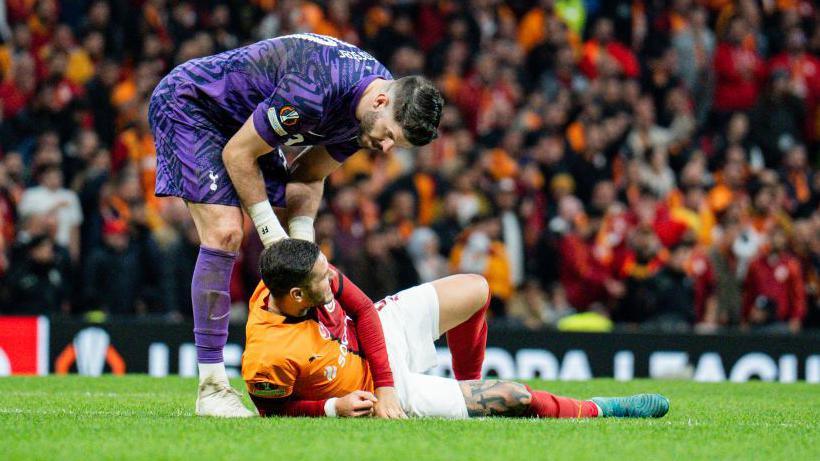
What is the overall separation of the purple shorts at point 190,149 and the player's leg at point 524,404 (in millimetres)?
1607

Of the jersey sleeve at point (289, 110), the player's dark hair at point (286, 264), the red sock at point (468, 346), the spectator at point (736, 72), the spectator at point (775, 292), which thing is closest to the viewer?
the player's dark hair at point (286, 264)

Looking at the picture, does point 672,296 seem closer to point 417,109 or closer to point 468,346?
point 468,346

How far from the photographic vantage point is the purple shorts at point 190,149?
6.60 m

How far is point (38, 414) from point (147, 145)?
748 cm

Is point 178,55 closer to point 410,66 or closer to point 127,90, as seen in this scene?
point 127,90

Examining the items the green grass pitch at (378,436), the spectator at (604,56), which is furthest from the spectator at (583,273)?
the green grass pitch at (378,436)

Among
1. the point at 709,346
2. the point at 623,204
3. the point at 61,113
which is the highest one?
the point at 61,113

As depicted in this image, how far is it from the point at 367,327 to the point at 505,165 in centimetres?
911

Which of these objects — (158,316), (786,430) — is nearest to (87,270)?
(158,316)

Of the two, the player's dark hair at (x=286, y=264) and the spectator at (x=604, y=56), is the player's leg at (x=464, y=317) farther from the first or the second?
the spectator at (x=604, y=56)

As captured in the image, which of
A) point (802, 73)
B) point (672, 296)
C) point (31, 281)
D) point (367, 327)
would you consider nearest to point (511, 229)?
point (672, 296)

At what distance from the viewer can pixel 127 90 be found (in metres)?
14.5

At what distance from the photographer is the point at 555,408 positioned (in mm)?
6484

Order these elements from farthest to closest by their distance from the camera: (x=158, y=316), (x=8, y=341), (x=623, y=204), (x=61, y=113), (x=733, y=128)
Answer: (x=733, y=128)
(x=623, y=204)
(x=61, y=113)
(x=158, y=316)
(x=8, y=341)
